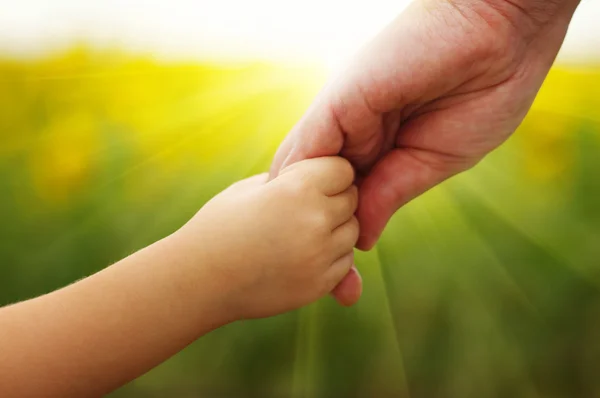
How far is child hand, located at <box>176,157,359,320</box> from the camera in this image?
0.56 m

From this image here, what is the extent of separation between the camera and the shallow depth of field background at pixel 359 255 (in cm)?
95

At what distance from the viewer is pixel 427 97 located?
69 cm

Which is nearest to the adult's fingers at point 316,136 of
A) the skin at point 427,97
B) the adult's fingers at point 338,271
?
the skin at point 427,97

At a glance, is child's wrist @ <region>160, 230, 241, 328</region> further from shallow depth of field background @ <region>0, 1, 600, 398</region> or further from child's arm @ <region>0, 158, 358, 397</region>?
shallow depth of field background @ <region>0, 1, 600, 398</region>

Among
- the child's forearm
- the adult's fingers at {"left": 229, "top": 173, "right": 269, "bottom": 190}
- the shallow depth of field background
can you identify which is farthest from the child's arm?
the shallow depth of field background

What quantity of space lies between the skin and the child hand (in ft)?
0.28

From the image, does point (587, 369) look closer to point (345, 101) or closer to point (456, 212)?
point (456, 212)

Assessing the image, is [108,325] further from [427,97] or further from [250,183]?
[427,97]

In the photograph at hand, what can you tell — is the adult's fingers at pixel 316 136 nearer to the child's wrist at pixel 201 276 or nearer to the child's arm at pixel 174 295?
the child's arm at pixel 174 295

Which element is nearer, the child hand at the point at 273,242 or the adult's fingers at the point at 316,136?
the child hand at the point at 273,242

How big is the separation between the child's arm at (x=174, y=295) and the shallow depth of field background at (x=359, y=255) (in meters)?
0.38

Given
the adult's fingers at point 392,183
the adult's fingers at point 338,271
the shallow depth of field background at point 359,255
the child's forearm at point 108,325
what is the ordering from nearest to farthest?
the child's forearm at point 108,325 → the adult's fingers at point 338,271 → the adult's fingers at point 392,183 → the shallow depth of field background at point 359,255

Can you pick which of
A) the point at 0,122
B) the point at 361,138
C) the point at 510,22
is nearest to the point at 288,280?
the point at 361,138

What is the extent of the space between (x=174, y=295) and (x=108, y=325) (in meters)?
0.07
